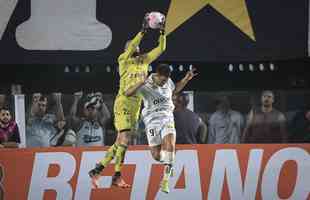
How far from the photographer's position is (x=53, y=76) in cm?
1884

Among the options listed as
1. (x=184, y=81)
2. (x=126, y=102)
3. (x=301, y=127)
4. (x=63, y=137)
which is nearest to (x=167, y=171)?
(x=126, y=102)

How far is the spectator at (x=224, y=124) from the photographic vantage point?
1791 centimetres

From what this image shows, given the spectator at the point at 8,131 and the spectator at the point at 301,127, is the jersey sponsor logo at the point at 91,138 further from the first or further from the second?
the spectator at the point at 301,127

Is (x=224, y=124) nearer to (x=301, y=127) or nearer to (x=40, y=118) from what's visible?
(x=301, y=127)

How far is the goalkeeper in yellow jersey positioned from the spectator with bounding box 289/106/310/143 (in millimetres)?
3056

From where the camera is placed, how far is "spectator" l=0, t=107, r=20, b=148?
57.2 feet

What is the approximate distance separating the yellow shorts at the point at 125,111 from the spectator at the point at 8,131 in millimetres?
1996

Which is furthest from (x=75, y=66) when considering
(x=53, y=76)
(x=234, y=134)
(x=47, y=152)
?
(x=234, y=134)

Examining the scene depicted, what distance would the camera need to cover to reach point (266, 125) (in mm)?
18172

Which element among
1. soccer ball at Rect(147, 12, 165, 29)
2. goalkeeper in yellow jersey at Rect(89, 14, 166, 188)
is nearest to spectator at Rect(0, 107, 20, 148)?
goalkeeper in yellow jersey at Rect(89, 14, 166, 188)

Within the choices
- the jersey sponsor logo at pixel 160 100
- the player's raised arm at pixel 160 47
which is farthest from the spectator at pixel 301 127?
the player's raised arm at pixel 160 47

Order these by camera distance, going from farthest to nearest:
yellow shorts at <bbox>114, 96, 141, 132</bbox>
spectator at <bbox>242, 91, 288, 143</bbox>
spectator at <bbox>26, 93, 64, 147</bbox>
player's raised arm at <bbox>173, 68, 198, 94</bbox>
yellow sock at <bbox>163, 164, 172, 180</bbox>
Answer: spectator at <bbox>242, 91, 288, 143</bbox>, spectator at <bbox>26, 93, 64, 147</bbox>, yellow shorts at <bbox>114, 96, 141, 132</bbox>, yellow sock at <bbox>163, 164, 172, 180</bbox>, player's raised arm at <bbox>173, 68, 198, 94</bbox>

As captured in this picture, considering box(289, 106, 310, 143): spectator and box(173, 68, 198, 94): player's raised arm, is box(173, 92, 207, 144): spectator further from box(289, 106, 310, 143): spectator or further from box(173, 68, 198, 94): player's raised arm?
box(173, 68, 198, 94): player's raised arm

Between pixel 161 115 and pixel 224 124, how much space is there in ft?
6.74
